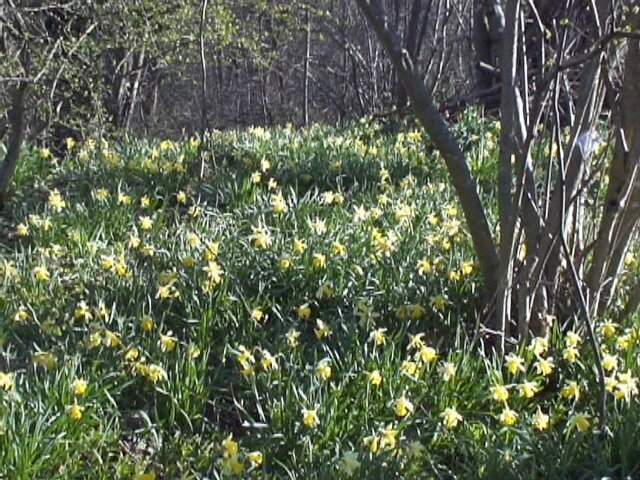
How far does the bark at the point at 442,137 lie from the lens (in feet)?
13.0

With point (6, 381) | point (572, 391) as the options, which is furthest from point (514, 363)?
point (6, 381)

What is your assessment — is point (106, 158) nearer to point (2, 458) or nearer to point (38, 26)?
point (38, 26)

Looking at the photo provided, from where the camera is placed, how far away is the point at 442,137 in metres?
4.08

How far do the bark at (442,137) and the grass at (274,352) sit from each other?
0.29 m

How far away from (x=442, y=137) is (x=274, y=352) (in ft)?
3.49

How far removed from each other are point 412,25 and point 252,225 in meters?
7.71

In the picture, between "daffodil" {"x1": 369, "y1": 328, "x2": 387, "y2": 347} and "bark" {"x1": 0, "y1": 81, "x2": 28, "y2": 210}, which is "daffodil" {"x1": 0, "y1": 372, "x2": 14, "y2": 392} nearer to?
"daffodil" {"x1": 369, "y1": 328, "x2": 387, "y2": 347}

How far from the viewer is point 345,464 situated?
3.19 m

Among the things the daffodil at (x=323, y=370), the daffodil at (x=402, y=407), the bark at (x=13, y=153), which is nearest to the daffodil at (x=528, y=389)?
the daffodil at (x=402, y=407)

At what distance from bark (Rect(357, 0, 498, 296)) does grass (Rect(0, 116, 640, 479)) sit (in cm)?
29

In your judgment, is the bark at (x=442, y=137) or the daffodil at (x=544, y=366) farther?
the bark at (x=442, y=137)

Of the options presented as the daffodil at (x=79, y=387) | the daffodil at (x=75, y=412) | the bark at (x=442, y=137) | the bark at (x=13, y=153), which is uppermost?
the bark at (x=442, y=137)

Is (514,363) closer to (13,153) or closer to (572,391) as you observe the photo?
(572,391)

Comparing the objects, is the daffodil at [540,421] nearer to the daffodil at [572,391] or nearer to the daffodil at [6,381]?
the daffodil at [572,391]
